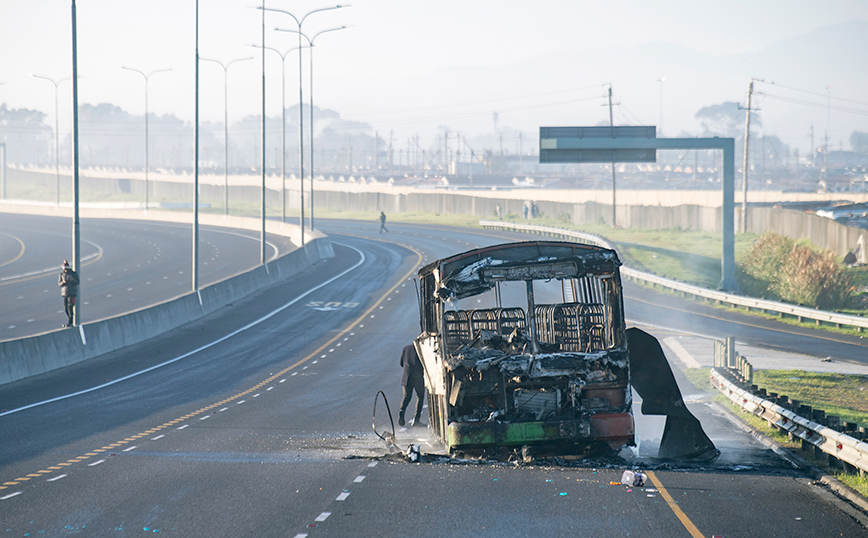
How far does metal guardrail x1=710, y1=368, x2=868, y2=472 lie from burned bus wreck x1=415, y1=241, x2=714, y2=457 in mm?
1497

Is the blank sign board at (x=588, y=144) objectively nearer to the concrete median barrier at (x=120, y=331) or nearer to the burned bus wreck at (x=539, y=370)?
the concrete median barrier at (x=120, y=331)

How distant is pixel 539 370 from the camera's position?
37.9 ft

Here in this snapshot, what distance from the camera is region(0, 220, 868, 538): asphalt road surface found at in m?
9.43

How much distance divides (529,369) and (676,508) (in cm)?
257

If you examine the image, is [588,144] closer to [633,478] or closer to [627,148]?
[627,148]

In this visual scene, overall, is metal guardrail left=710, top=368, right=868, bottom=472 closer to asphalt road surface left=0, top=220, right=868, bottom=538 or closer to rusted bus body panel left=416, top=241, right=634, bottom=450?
asphalt road surface left=0, top=220, right=868, bottom=538

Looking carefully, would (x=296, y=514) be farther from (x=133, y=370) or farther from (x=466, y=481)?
(x=133, y=370)

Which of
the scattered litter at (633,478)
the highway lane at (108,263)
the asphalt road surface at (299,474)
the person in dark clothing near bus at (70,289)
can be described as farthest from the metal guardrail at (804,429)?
the highway lane at (108,263)

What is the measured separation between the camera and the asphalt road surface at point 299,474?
30.9ft

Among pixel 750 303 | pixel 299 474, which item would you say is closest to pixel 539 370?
pixel 299 474

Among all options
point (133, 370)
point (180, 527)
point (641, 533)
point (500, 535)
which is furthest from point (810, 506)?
point (133, 370)

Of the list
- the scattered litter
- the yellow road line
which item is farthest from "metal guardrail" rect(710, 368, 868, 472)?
the scattered litter

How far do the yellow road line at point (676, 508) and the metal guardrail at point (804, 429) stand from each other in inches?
92.3

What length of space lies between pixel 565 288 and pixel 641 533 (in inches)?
213
